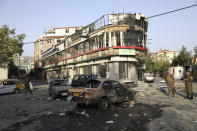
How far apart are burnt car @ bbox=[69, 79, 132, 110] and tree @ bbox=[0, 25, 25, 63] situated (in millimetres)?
23084

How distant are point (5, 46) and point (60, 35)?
47818 millimetres

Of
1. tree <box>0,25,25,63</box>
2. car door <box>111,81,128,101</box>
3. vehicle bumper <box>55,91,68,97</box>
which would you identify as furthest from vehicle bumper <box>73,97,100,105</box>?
tree <box>0,25,25,63</box>

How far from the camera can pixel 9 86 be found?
19.4 metres

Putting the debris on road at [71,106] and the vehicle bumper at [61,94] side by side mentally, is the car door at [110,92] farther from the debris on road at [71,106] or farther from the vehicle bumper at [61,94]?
the vehicle bumper at [61,94]

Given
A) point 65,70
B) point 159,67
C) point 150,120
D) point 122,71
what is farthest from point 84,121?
point 159,67

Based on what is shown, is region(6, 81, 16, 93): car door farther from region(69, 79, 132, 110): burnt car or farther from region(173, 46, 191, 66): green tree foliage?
region(173, 46, 191, 66): green tree foliage

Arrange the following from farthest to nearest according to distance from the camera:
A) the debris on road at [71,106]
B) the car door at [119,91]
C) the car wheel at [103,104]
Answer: the car door at [119,91] < the car wheel at [103,104] < the debris on road at [71,106]

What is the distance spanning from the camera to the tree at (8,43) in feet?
90.7

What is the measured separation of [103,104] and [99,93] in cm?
64

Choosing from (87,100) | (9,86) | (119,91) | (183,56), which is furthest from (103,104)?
(183,56)

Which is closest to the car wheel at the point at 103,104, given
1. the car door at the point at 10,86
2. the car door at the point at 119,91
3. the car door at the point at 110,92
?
the car door at the point at 110,92

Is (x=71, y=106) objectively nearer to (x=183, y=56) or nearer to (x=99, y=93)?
(x=99, y=93)

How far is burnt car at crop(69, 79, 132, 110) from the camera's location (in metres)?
8.41

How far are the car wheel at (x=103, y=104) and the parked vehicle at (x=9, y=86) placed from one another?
1427 centimetres
